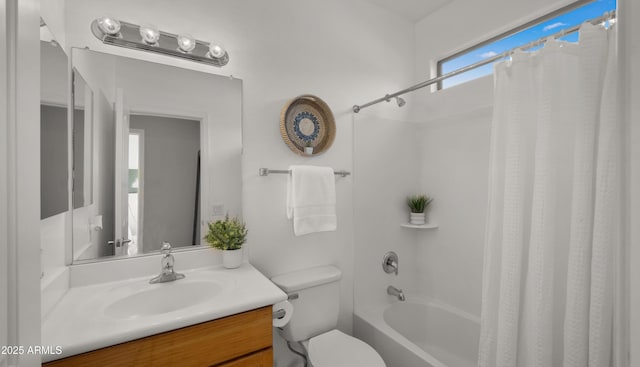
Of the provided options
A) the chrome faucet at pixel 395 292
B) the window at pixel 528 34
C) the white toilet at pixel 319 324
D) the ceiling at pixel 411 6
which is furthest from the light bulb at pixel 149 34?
the chrome faucet at pixel 395 292

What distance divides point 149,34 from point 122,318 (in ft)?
4.10

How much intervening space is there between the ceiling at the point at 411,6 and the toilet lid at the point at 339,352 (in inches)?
93.4

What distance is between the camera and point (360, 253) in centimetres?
204

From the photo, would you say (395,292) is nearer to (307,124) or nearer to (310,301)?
(310,301)

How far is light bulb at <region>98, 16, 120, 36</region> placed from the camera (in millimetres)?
1213

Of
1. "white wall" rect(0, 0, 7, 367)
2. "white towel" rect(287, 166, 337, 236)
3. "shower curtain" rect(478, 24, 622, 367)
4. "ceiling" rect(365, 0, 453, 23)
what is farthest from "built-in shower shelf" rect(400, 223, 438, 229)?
"white wall" rect(0, 0, 7, 367)

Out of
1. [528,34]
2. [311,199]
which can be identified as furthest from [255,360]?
[528,34]

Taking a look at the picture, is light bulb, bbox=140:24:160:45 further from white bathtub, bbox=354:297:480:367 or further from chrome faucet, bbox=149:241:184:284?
white bathtub, bbox=354:297:480:367

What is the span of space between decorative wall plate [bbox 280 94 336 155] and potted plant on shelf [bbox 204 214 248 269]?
0.61 meters

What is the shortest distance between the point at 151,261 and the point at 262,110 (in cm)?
101

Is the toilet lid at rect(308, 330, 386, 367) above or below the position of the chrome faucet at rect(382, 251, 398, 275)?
below

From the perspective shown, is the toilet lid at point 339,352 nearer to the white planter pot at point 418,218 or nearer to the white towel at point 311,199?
the white towel at point 311,199

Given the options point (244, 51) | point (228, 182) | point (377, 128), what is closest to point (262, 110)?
point (244, 51)

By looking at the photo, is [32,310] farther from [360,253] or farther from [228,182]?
[360,253]
